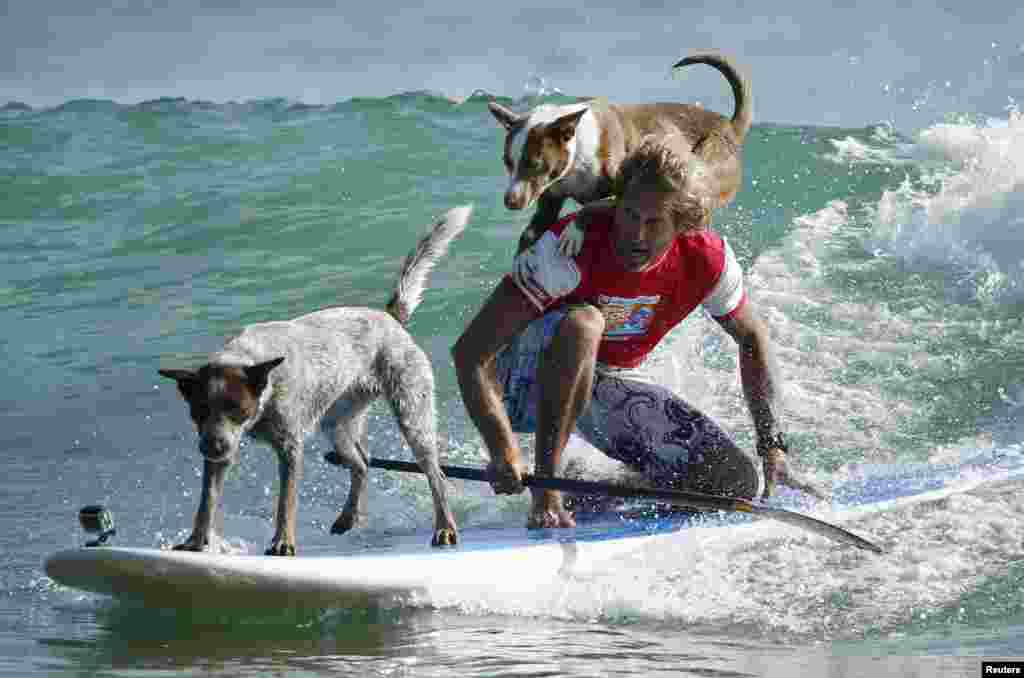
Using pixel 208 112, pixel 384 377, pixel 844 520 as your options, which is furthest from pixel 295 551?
pixel 208 112

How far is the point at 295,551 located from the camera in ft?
15.3

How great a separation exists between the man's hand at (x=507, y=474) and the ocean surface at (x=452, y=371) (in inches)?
15.7

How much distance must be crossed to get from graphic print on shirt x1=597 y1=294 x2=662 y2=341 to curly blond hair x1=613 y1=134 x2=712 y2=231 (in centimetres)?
35

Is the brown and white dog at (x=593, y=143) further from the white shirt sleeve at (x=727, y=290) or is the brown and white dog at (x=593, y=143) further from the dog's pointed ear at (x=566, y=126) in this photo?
the white shirt sleeve at (x=727, y=290)

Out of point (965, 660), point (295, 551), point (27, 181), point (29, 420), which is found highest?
point (27, 181)

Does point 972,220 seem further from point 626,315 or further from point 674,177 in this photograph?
point 674,177

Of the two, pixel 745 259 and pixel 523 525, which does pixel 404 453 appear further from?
pixel 745 259

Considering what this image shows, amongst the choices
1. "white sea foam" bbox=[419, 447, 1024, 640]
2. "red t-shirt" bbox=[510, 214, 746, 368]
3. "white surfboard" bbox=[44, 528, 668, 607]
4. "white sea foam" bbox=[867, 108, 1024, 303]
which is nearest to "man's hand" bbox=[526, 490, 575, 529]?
"white surfboard" bbox=[44, 528, 668, 607]

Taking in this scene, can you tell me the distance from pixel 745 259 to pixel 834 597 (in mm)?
6514

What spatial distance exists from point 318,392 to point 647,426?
143 cm

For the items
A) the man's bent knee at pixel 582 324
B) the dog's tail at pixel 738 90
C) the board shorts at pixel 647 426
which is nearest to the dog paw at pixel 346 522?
the board shorts at pixel 647 426

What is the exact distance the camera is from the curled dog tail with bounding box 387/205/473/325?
529cm

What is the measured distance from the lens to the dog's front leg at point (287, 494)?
4.48 m

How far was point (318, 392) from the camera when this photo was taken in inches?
182
